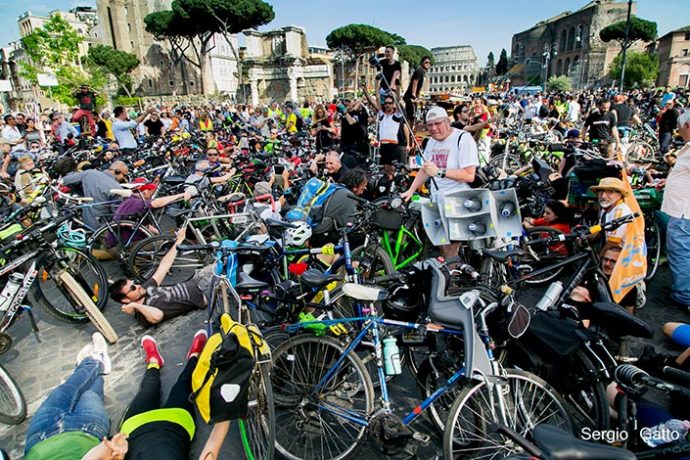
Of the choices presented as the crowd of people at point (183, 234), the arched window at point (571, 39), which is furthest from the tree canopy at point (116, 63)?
the arched window at point (571, 39)

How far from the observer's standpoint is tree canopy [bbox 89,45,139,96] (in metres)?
57.6

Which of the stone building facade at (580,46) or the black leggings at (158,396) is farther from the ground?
the stone building facade at (580,46)

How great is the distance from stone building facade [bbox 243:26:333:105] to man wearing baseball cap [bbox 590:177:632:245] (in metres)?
53.6

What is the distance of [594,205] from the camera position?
5.32m

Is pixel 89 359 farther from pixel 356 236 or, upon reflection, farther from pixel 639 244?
pixel 639 244

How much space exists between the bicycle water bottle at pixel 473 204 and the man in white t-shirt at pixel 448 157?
0.18 m

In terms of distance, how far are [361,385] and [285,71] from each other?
57.8 m

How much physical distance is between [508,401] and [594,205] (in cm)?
408

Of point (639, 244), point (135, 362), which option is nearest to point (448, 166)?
point (639, 244)

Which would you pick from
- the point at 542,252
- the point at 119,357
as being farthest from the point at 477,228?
the point at 119,357

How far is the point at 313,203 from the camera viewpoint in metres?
4.65

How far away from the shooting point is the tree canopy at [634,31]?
2808 inches

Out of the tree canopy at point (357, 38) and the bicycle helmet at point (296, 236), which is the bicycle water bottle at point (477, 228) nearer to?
the bicycle helmet at point (296, 236)

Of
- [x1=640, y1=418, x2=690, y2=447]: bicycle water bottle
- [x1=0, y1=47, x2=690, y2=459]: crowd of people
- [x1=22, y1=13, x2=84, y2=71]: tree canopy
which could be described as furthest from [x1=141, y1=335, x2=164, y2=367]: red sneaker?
[x1=22, y1=13, x2=84, y2=71]: tree canopy
